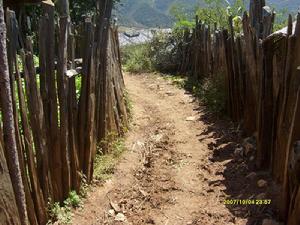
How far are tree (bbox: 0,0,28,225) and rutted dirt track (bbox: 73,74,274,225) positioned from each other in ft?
3.19

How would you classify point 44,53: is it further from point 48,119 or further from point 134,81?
point 134,81

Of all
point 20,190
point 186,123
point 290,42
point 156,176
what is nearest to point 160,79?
point 186,123

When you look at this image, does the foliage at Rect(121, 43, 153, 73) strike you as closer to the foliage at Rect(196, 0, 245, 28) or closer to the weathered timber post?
the foliage at Rect(196, 0, 245, 28)

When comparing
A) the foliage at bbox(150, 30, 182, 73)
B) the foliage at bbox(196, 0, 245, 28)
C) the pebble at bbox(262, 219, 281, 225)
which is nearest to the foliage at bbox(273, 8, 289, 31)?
the foliage at bbox(196, 0, 245, 28)

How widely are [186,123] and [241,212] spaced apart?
326 cm

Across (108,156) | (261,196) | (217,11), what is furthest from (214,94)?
(217,11)

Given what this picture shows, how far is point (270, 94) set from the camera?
14.9ft

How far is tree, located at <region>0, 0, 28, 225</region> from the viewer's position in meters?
2.71

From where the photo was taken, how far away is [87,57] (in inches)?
169

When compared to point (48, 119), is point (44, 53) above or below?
above

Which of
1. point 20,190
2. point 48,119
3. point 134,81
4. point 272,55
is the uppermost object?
point 272,55

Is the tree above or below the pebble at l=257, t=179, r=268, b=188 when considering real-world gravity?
above

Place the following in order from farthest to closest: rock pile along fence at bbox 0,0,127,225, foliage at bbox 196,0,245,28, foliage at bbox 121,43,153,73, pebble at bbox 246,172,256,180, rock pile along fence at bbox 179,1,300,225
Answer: foliage at bbox 121,43,153,73
foliage at bbox 196,0,245,28
pebble at bbox 246,172,256,180
rock pile along fence at bbox 179,1,300,225
rock pile along fence at bbox 0,0,127,225

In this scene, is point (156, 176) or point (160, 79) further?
point (160, 79)
